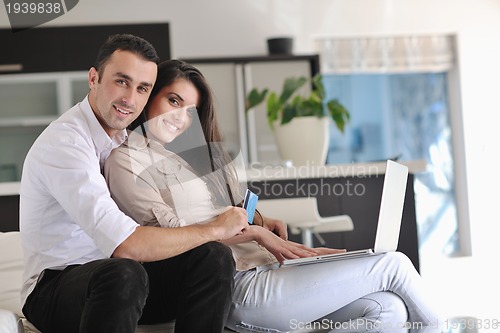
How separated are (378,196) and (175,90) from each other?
1938 millimetres

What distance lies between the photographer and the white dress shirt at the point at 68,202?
6.08 ft

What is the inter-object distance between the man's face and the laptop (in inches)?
24.7

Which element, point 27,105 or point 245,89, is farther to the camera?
point 245,89

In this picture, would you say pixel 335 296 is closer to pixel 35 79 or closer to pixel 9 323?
pixel 9 323

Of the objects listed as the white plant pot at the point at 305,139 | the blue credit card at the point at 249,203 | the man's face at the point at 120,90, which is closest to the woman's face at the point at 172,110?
the man's face at the point at 120,90

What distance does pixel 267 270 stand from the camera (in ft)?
7.16

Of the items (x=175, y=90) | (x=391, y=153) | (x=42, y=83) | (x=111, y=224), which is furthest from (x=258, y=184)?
(x=391, y=153)

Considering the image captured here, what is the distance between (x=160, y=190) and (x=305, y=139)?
2.14 m

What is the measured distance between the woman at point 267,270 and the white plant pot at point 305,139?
6.43 feet

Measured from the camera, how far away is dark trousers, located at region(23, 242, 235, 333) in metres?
1.70

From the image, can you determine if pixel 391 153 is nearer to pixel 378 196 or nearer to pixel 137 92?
pixel 378 196

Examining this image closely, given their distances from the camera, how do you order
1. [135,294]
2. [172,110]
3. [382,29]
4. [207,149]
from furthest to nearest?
[382,29]
[207,149]
[172,110]
[135,294]

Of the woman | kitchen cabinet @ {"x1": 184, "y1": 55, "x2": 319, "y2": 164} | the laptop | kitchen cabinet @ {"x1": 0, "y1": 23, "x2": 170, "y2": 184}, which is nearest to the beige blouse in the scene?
the woman

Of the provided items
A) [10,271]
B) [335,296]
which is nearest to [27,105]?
[10,271]
